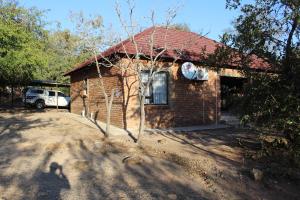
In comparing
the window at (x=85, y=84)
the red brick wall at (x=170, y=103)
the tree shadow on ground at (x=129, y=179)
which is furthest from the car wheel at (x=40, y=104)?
the tree shadow on ground at (x=129, y=179)

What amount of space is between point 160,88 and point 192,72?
1600 mm

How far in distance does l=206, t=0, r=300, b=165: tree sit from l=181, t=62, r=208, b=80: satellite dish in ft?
16.1

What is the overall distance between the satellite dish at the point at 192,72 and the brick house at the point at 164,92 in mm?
278

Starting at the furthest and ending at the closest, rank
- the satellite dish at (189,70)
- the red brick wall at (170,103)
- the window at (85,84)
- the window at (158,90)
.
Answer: the window at (85,84) < the satellite dish at (189,70) < the window at (158,90) < the red brick wall at (170,103)

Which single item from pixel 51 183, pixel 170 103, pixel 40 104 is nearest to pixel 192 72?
pixel 170 103

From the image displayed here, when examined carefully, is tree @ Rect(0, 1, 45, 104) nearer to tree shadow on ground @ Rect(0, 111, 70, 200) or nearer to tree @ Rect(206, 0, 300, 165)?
tree shadow on ground @ Rect(0, 111, 70, 200)

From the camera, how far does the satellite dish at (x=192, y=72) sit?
1652cm

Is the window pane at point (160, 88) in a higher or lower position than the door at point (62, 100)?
higher

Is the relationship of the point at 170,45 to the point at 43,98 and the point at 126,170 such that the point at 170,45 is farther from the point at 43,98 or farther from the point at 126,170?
the point at 43,98

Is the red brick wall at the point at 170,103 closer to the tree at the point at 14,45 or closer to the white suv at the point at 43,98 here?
the tree at the point at 14,45

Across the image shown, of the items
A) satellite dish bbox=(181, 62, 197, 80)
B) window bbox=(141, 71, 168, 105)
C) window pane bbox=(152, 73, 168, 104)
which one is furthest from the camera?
satellite dish bbox=(181, 62, 197, 80)

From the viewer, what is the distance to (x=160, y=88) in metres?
16.5

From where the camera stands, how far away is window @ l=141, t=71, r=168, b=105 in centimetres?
1623

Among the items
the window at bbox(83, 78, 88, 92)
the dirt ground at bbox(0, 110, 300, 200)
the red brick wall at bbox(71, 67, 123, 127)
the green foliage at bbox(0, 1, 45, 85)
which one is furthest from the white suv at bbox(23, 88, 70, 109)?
the dirt ground at bbox(0, 110, 300, 200)
